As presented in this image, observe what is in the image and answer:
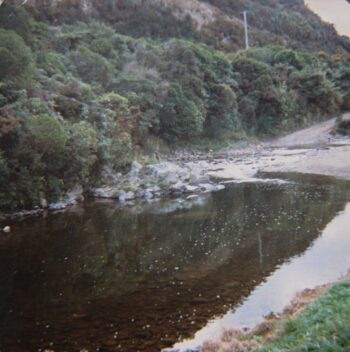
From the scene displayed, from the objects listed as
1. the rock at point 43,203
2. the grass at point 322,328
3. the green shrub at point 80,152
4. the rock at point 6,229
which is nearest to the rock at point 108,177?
the green shrub at point 80,152

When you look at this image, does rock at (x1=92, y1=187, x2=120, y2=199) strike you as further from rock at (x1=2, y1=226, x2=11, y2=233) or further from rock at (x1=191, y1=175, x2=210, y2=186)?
rock at (x1=2, y1=226, x2=11, y2=233)

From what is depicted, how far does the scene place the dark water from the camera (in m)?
11.0

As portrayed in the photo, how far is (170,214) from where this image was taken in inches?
988

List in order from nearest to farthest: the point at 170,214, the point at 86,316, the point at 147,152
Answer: the point at 86,316
the point at 170,214
the point at 147,152

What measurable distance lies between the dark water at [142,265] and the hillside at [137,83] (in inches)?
191

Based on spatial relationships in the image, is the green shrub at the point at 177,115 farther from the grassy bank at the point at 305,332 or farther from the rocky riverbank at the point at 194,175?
the grassy bank at the point at 305,332

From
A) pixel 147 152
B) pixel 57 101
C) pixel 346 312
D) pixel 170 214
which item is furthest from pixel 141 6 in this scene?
pixel 346 312

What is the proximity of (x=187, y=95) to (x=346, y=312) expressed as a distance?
4951cm

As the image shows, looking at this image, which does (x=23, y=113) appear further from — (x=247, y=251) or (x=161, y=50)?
(x=161, y=50)

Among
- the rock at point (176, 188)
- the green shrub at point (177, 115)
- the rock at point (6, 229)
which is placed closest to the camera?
the rock at point (6, 229)

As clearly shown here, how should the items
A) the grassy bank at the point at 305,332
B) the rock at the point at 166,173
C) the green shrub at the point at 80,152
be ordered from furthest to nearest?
the rock at the point at 166,173, the green shrub at the point at 80,152, the grassy bank at the point at 305,332

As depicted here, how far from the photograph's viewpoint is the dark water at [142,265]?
35.9 ft

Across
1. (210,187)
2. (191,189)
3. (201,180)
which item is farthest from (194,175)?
(191,189)

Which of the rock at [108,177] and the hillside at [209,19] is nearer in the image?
the rock at [108,177]
